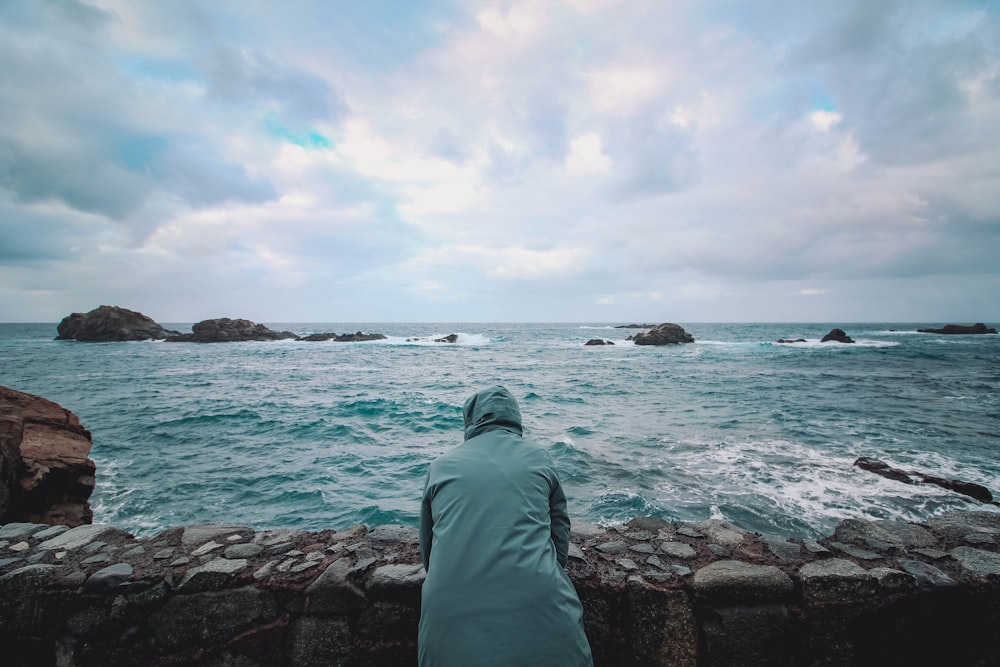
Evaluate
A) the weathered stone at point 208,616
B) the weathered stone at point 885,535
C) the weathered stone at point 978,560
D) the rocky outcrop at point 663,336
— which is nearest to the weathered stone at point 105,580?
the weathered stone at point 208,616

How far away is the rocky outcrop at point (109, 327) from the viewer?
57719 mm

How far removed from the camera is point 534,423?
12.9 meters

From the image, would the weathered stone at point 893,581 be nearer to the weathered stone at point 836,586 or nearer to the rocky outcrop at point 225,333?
the weathered stone at point 836,586

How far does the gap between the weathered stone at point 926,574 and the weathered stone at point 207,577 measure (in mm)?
4623

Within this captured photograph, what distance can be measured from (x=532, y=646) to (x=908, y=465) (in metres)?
10.9

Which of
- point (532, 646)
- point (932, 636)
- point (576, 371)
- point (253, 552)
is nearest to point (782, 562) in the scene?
point (932, 636)

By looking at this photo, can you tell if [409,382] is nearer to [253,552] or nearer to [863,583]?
[253,552]

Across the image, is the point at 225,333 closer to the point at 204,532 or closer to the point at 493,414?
the point at 204,532

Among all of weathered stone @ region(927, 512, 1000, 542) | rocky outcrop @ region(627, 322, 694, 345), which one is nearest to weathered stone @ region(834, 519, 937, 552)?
weathered stone @ region(927, 512, 1000, 542)

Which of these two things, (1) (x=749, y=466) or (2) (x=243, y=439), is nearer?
(1) (x=749, y=466)

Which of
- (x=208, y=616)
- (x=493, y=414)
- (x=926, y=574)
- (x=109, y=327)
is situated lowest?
(x=208, y=616)

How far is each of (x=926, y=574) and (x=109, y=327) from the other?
7971cm

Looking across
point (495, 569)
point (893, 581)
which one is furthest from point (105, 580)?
point (893, 581)

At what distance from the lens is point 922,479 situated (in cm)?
766
